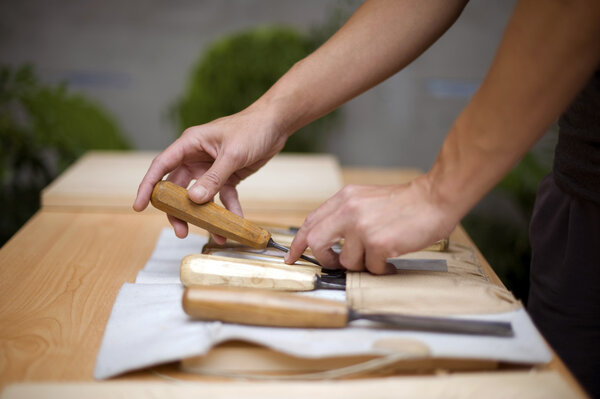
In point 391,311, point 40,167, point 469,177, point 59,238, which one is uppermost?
point 469,177

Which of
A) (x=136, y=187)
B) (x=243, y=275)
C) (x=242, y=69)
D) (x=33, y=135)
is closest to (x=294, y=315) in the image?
(x=243, y=275)

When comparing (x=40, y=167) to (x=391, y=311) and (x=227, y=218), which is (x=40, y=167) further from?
(x=391, y=311)

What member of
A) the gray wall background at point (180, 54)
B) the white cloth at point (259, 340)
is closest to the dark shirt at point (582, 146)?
the white cloth at point (259, 340)

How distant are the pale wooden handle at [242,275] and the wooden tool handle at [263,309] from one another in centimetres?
11

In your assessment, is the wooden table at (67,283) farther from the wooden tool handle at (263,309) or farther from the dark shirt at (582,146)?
the dark shirt at (582,146)

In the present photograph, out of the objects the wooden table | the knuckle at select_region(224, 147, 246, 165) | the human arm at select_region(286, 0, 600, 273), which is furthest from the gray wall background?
the human arm at select_region(286, 0, 600, 273)

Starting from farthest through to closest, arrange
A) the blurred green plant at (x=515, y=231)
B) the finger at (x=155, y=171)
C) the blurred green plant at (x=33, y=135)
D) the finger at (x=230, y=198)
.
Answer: the blurred green plant at (x=515, y=231)
the blurred green plant at (x=33, y=135)
the finger at (x=230, y=198)
the finger at (x=155, y=171)

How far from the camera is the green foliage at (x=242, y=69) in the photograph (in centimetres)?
297

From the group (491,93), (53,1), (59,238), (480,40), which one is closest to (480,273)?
(491,93)

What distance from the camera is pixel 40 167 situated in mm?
2525

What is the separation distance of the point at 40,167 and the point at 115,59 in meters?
1.16

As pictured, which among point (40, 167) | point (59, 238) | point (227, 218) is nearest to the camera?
point (227, 218)

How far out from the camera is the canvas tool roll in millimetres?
804

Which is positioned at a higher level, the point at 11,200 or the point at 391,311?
the point at 391,311
